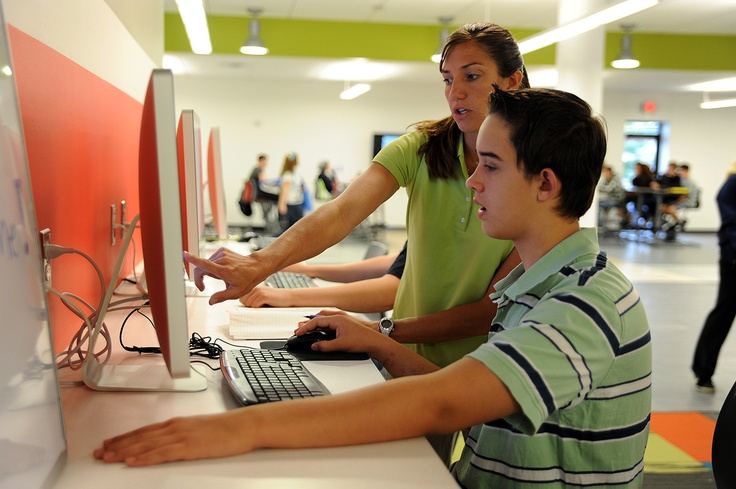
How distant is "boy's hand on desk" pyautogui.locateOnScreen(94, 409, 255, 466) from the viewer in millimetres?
945

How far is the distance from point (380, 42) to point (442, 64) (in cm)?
820

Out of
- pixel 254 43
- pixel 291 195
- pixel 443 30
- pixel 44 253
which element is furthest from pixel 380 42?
pixel 44 253

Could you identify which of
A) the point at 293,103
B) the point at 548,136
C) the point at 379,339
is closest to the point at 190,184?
the point at 379,339

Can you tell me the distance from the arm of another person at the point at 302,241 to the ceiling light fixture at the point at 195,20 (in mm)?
2828

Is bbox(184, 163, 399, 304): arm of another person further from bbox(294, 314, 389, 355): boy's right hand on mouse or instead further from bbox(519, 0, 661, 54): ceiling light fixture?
bbox(519, 0, 661, 54): ceiling light fixture

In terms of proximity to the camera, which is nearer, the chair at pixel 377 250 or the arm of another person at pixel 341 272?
the arm of another person at pixel 341 272

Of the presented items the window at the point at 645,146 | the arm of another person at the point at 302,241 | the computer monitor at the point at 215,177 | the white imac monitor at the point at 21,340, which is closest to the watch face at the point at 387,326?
the arm of another person at the point at 302,241

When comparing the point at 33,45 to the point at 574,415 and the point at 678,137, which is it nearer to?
the point at 574,415

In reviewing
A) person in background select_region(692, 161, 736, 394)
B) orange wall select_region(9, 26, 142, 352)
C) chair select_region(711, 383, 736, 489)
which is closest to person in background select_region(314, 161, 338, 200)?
person in background select_region(692, 161, 736, 394)

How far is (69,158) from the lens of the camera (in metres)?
1.80

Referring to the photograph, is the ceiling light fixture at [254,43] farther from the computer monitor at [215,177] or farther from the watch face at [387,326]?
the watch face at [387,326]

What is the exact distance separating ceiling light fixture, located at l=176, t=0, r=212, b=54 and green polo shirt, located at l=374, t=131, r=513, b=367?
2848 mm

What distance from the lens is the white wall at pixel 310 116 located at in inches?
517

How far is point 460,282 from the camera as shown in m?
1.77
